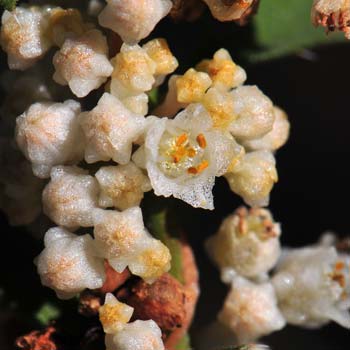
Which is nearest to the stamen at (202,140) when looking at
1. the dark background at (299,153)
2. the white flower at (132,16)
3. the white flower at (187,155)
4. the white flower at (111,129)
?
the white flower at (187,155)

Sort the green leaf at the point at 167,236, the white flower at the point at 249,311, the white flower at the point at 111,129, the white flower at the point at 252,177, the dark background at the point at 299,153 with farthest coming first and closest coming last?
the dark background at the point at 299,153
the white flower at the point at 249,311
the green leaf at the point at 167,236
the white flower at the point at 252,177
the white flower at the point at 111,129

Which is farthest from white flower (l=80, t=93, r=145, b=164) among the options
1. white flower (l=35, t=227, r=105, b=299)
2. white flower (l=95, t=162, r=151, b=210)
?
white flower (l=35, t=227, r=105, b=299)

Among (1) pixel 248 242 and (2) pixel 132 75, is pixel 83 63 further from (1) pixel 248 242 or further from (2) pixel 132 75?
(1) pixel 248 242

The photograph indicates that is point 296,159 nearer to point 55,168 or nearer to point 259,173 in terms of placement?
point 259,173

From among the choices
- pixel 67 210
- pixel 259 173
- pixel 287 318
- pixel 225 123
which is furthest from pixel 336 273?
pixel 67 210

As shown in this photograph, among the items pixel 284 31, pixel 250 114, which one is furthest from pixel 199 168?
pixel 284 31

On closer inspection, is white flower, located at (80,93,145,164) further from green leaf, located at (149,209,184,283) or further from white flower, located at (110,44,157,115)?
green leaf, located at (149,209,184,283)

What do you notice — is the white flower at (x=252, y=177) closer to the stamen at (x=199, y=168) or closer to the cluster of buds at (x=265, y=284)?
the stamen at (x=199, y=168)

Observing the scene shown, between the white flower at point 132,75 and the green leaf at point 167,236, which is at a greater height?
the white flower at point 132,75

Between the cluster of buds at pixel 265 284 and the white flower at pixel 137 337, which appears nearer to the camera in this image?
the white flower at pixel 137 337
